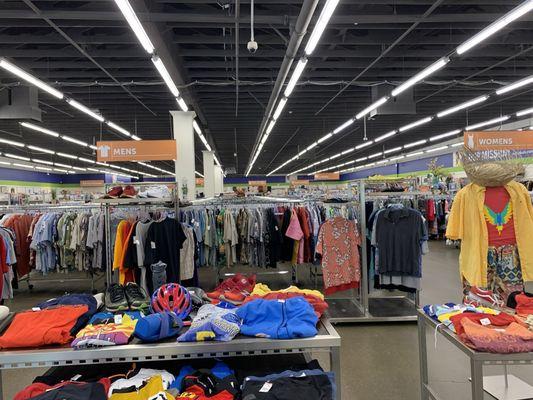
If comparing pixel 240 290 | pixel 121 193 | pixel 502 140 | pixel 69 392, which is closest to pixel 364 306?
pixel 240 290

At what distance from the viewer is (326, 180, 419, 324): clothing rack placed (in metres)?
4.62

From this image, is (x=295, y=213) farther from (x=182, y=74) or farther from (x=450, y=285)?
(x=182, y=74)

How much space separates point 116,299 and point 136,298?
123 millimetres

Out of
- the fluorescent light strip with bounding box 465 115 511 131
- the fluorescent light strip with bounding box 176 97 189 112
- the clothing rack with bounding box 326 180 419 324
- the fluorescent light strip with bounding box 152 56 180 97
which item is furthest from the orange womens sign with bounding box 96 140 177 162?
the fluorescent light strip with bounding box 465 115 511 131

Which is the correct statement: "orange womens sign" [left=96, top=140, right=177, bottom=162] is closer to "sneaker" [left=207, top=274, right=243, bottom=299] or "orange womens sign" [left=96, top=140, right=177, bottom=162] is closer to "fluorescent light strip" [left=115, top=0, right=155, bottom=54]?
"fluorescent light strip" [left=115, top=0, right=155, bottom=54]

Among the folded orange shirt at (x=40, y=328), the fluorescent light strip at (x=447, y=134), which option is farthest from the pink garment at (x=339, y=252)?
the fluorescent light strip at (x=447, y=134)

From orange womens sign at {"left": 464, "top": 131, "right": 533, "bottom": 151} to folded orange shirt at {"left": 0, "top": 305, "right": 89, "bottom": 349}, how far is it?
33.5ft

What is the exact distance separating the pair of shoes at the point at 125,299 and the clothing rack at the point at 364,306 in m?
2.94

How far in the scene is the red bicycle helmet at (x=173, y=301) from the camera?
1.97m

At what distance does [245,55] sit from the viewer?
25.5 feet

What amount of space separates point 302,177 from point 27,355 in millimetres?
41365

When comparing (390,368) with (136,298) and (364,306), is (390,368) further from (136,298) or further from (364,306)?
(136,298)

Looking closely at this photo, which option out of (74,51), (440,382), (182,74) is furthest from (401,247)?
(74,51)

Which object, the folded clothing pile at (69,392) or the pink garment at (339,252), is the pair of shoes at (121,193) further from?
the folded clothing pile at (69,392)
